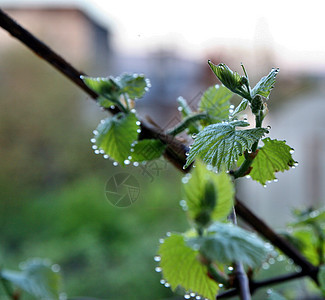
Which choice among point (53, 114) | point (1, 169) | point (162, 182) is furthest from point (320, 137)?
point (1, 169)

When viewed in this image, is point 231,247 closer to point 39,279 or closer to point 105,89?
point 105,89

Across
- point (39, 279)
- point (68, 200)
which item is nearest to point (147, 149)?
point (39, 279)

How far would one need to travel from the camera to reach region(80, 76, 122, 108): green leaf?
0.16m

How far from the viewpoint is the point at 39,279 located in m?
0.30

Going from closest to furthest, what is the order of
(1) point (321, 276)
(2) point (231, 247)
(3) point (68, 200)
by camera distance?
(2) point (231, 247), (1) point (321, 276), (3) point (68, 200)

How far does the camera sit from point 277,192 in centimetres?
236

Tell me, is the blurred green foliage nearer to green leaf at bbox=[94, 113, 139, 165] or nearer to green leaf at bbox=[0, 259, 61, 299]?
green leaf at bbox=[0, 259, 61, 299]

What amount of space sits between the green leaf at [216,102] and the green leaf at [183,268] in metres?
0.05

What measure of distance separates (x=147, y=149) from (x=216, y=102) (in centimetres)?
3

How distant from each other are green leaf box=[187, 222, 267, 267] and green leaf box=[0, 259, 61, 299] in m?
0.22

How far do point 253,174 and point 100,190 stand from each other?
6.90ft

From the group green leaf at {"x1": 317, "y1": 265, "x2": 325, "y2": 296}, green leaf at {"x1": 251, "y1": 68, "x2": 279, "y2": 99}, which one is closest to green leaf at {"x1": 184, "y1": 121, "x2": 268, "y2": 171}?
green leaf at {"x1": 251, "y1": 68, "x2": 279, "y2": 99}

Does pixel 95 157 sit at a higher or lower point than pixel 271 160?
higher

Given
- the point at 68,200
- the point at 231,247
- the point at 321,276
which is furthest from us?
the point at 68,200
